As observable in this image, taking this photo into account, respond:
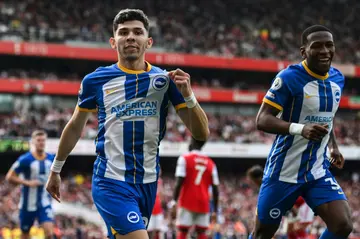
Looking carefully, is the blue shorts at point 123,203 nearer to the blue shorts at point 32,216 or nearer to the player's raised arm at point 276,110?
the player's raised arm at point 276,110

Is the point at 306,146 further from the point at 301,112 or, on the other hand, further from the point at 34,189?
the point at 34,189

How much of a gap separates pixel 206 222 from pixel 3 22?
85.4ft

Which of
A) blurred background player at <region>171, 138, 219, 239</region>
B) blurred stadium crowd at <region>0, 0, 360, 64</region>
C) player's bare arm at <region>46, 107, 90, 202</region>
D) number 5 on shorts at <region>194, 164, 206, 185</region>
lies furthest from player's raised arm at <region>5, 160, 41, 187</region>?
blurred stadium crowd at <region>0, 0, 360, 64</region>

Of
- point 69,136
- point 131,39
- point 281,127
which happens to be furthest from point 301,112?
point 69,136

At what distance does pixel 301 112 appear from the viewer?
239 inches

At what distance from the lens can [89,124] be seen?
30859 mm

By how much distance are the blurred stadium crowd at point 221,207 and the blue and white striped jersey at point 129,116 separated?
1039 centimetres

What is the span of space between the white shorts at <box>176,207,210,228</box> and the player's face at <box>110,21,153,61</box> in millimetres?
6052

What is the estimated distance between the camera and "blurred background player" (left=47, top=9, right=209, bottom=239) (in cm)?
518

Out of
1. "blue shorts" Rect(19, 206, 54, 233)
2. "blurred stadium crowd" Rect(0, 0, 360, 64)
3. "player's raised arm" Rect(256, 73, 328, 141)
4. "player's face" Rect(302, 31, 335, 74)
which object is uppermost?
"blurred stadium crowd" Rect(0, 0, 360, 64)

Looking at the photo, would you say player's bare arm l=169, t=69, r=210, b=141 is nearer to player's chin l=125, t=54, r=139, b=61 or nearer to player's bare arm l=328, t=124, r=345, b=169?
player's chin l=125, t=54, r=139, b=61

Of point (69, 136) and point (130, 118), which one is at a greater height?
point (130, 118)

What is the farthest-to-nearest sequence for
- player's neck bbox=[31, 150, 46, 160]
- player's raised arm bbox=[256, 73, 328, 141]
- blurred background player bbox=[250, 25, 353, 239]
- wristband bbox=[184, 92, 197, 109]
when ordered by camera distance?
player's neck bbox=[31, 150, 46, 160] < blurred background player bbox=[250, 25, 353, 239] < player's raised arm bbox=[256, 73, 328, 141] < wristband bbox=[184, 92, 197, 109]

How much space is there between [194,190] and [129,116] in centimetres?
573
